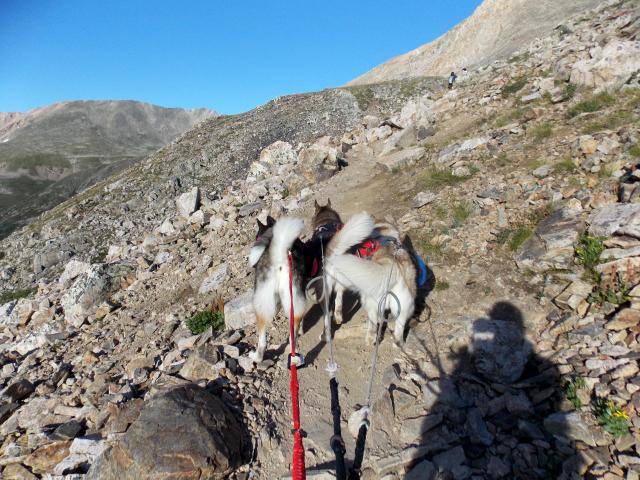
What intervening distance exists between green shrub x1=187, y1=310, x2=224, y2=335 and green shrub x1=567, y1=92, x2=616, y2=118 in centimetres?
955

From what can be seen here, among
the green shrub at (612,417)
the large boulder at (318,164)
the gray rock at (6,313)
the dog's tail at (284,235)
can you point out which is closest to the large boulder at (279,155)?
the large boulder at (318,164)

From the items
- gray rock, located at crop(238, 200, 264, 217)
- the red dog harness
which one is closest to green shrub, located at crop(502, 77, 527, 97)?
gray rock, located at crop(238, 200, 264, 217)

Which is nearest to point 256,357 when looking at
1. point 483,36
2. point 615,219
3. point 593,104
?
point 615,219

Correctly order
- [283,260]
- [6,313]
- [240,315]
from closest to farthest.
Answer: [283,260] < [240,315] < [6,313]

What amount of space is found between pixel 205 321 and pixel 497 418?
4460 mm

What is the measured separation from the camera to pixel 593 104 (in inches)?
343

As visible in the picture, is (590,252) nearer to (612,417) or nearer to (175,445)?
(612,417)

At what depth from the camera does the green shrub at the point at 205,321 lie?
19.1ft

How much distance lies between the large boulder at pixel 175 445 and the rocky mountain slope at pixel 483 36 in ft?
109

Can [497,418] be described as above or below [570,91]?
below

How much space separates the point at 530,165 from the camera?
7445mm

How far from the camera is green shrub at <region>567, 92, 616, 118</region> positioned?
8625 millimetres

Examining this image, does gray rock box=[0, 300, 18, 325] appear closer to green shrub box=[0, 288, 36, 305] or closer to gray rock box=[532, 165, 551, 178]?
green shrub box=[0, 288, 36, 305]

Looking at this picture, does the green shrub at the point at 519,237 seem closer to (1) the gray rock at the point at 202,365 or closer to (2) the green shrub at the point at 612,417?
(2) the green shrub at the point at 612,417
